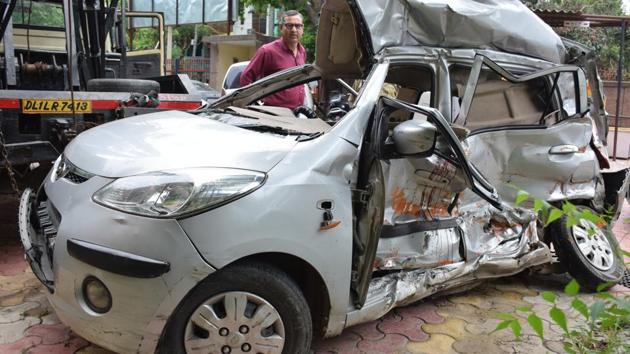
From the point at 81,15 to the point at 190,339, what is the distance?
4.37m

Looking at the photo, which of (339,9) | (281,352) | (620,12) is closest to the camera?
(281,352)

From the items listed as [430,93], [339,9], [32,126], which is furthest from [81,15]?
Result: [430,93]

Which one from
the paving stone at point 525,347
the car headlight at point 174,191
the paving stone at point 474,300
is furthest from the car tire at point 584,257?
the car headlight at point 174,191

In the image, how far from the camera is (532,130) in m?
3.86

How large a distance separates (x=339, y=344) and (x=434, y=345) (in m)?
0.54

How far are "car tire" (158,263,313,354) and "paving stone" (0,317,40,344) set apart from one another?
1.14 metres

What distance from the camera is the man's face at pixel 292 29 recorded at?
17.1 feet

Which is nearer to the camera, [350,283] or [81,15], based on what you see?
[350,283]

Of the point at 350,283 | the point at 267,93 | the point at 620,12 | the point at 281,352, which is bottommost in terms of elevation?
the point at 281,352

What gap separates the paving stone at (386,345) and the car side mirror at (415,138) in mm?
1104

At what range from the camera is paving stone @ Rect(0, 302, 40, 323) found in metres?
3.16

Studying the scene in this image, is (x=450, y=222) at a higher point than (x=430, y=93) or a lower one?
lower

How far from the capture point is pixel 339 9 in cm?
362

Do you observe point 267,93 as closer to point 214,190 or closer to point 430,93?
point 430,93
